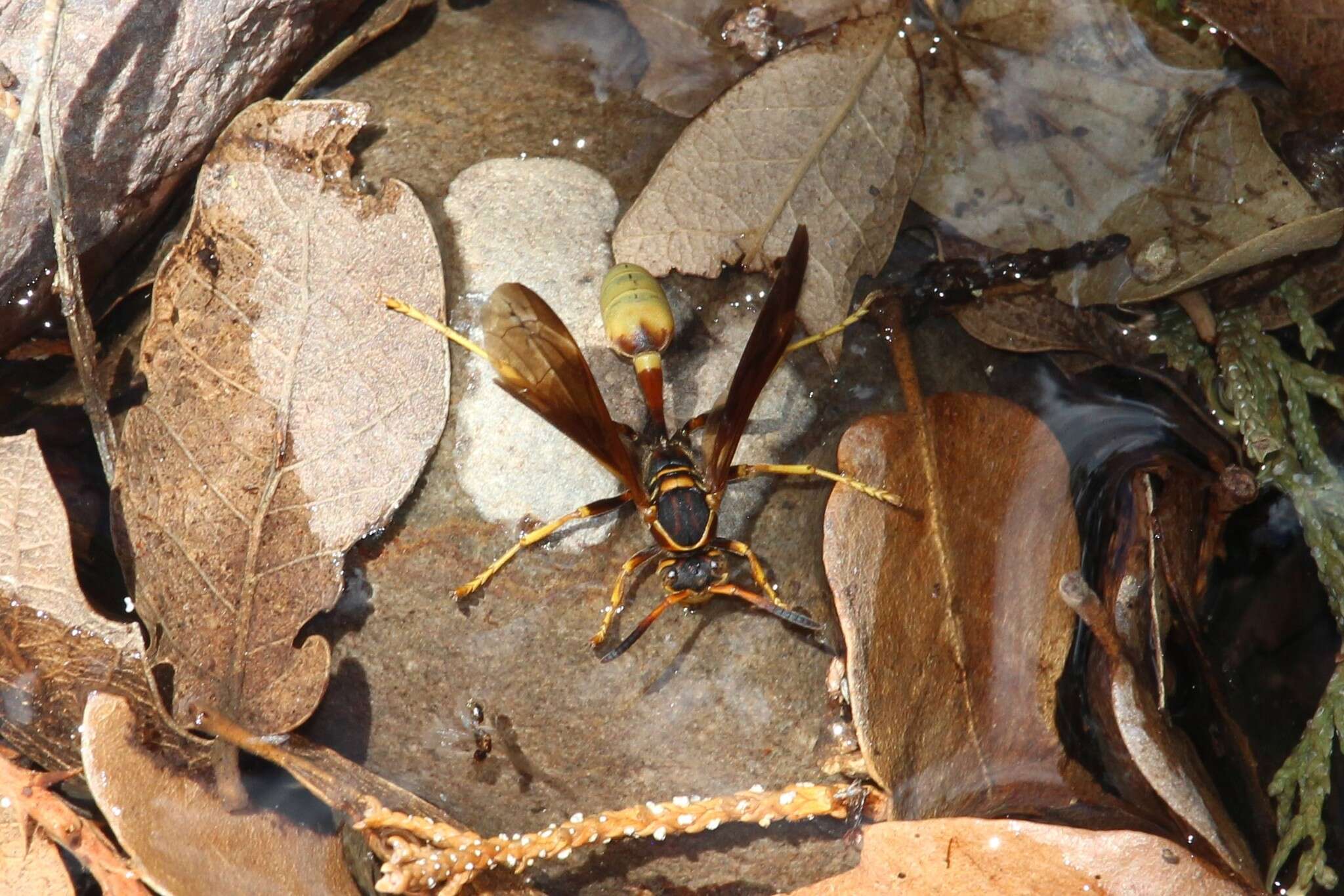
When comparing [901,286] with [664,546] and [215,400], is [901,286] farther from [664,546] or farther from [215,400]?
[215,400]

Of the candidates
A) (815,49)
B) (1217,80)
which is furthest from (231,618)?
(1217,80)

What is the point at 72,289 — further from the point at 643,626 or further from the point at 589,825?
the point at 589,825

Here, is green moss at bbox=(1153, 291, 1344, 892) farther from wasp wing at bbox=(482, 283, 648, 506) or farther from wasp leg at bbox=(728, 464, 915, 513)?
→ wasp wing at bbox=(482, 283, 648, 506)

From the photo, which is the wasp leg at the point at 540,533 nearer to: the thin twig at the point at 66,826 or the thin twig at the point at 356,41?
the thin twig at the point at 66,826

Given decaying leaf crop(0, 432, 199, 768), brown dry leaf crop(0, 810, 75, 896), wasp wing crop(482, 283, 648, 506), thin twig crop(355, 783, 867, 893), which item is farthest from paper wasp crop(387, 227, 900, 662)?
brown dry leaf crop(0, 810, 75, 896)

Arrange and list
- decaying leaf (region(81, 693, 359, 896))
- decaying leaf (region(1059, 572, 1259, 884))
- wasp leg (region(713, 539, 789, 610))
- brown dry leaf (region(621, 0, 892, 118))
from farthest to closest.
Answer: brown dry leaf (region(621, 0, 892, 118)) → wasp leg (region(713, 539, 789, 610)) → decaying leaf (region(1059, 572, 1259, 884)) → decaying leaf (region(81, 693, 359, 896))

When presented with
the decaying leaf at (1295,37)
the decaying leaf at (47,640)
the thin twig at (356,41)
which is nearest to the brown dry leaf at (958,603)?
the decaying leaf at (1295,37)

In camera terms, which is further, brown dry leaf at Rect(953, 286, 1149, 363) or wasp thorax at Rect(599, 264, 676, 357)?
brown dry leaf at Rect(953, 286, 1149, 363)
